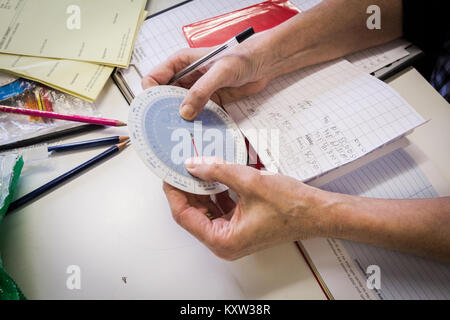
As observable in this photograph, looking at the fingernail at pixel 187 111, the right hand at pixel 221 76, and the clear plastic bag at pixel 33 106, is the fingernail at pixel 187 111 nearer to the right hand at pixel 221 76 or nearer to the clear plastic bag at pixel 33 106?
the right hand at pixel 221 76

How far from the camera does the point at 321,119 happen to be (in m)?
0.73

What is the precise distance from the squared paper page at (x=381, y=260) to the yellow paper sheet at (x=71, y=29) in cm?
74

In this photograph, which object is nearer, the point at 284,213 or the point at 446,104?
the point at 284,213

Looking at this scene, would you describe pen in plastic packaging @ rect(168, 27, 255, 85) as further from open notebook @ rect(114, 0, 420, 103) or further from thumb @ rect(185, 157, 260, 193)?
thumb @ rect(185, 157, 260, 193)

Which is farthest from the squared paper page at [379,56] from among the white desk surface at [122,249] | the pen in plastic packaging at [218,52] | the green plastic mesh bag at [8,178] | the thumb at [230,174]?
the green plastic mesh bag at [8,178]

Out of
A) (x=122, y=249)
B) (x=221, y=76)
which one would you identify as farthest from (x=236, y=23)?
(x=122, y=249)

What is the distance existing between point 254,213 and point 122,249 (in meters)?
0.31

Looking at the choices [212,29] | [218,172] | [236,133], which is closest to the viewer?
[218,172]

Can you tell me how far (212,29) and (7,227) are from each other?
795 millimetres

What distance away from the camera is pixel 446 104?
80cm

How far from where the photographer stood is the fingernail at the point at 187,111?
669 millimetres

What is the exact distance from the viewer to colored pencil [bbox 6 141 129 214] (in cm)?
68
